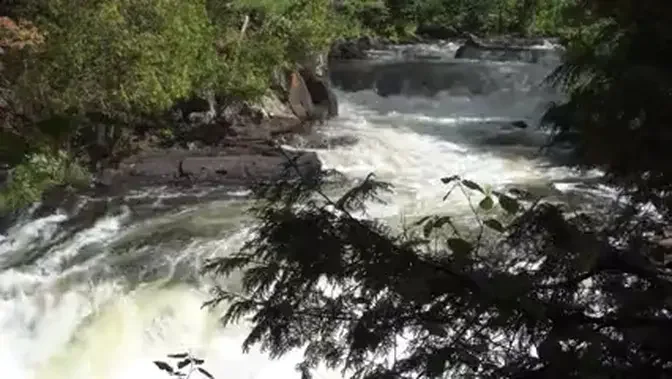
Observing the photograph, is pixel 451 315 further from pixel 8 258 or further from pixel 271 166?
pixel 271 166

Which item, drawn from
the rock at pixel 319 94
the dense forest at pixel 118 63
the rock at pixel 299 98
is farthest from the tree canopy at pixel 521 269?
the rock at pixel 319 94

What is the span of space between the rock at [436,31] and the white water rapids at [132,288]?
1277cm

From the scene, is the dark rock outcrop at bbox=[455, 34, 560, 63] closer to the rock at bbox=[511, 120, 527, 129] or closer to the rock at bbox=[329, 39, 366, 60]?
the rock at bbox=[329, 39, 366, 60]

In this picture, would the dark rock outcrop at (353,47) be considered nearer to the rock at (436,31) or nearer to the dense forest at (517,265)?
the rock at (436,31)

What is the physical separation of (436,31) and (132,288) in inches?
726

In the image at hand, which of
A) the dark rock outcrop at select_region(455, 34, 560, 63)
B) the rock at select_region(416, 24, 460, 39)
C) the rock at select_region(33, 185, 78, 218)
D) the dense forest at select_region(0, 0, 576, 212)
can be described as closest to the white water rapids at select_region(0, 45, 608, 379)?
the rock at select_region(33, 185, 78, 218)

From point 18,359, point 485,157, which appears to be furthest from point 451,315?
point 485,157

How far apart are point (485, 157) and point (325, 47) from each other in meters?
3.34

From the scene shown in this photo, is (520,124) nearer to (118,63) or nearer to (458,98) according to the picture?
(458,98)

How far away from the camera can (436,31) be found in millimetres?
24812

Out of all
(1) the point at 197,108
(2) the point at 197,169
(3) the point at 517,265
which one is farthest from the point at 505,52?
(3) the point at 517,265

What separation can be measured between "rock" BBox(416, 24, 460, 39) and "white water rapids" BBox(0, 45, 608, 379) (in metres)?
12.8

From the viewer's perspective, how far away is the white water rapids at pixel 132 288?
6.82 meters

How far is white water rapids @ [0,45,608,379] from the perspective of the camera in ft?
22.4
